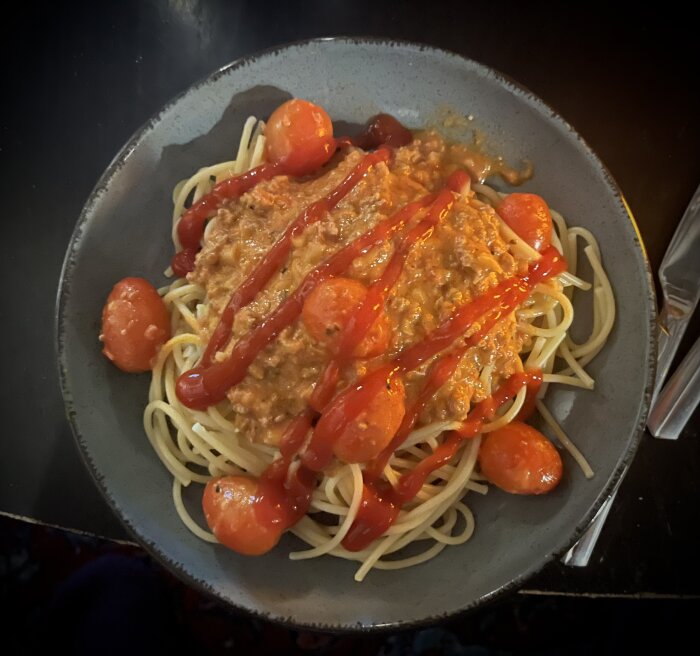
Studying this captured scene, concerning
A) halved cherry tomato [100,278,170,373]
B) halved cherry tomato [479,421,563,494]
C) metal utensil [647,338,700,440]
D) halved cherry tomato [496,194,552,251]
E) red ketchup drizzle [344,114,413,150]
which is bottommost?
metal utensil [647,338,700,440]

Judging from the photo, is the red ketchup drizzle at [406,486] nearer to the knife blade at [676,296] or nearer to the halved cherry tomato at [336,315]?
the halved cherry tomato at [336,315]

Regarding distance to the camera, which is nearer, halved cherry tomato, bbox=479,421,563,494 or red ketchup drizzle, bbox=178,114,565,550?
red ketchup drizzle, bbox=178,114,565,550

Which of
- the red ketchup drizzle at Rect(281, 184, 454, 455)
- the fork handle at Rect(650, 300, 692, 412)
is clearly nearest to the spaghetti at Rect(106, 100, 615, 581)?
the red ketchup drizzle at Rect(281, 184, 454, 455)

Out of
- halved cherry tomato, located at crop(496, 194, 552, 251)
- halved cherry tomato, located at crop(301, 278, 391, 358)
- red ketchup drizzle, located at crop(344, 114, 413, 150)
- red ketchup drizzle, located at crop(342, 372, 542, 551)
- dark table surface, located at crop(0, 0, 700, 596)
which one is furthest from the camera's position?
dark table surface, located at crop(0, 0, 700, 596)

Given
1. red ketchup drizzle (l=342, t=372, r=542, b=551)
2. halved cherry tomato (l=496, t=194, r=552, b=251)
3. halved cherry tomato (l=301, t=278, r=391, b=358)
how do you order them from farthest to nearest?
halved cherry tomato (l=496, t=194, r=552, b=251), red ketchup drizzle (l=342, t=372, r=542, b=551), halved cherry tomato (l=301, t=278, r=391, b=358)

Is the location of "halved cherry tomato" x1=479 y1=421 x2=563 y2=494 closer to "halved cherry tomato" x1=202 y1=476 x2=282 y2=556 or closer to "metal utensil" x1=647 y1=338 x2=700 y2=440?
"metal utensil" x1=647 y1=338 x2=700 y2=440

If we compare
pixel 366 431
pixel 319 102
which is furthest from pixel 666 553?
pixel 319 102

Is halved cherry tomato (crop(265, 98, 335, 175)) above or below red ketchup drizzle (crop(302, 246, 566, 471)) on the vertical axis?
above

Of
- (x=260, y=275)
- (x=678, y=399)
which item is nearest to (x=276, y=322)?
(x=260, y=275)
